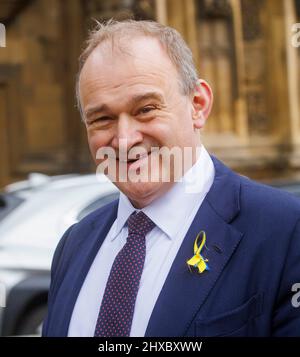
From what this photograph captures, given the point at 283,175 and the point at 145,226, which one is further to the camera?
the point at 283,175

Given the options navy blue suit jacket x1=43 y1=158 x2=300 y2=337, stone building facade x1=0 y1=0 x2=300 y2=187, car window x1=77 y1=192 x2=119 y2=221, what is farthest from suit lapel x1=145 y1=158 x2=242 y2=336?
stone building facade x1=0 y1=0 x2=300 y2=187

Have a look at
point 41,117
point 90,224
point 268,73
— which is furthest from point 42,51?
point 90,224

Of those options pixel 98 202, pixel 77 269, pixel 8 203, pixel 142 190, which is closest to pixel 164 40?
pixel 142 190

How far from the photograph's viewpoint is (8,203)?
5.75 metres

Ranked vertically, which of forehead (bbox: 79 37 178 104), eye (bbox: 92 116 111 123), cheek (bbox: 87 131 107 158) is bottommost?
cheek (bbox: 87 131 107 158)

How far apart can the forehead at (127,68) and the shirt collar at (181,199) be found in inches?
8.3

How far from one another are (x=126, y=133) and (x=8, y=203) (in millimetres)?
4153

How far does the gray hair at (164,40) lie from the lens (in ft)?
5.81

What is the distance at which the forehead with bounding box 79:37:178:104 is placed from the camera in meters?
1.71

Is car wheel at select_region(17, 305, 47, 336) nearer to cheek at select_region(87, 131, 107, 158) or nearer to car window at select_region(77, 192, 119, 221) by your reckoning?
car window at select_region(77, 192, 119, 221)

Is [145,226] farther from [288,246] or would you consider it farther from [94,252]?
[288,246]

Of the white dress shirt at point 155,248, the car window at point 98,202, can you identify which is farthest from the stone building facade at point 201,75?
the white dress shirt at point 155,248

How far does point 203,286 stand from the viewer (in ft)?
5.32
